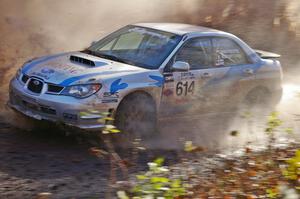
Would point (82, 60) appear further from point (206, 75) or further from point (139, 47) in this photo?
point (206, 75)

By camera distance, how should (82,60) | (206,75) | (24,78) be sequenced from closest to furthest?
(24,78) → (82,60) → (206,75)

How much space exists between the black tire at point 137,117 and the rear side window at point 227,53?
1.45m

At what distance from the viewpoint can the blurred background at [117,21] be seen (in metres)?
12.7

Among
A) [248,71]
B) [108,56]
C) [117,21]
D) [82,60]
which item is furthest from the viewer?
[117,21]

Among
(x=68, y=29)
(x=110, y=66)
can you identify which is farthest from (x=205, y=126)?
(x=68, y=29)

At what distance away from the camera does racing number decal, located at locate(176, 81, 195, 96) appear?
886 centimetres

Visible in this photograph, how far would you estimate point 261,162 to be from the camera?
22.0ft

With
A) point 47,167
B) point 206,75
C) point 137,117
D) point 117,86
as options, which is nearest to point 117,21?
point 206,75

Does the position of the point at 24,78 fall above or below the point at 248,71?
below

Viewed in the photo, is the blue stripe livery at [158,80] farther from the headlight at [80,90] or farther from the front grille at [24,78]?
the front grille at [24,78]

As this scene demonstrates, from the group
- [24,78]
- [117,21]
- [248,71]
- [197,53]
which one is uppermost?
[117,21]

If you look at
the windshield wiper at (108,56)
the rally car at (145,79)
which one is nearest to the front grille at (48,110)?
the rally car at (145,79)

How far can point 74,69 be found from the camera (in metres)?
8.34

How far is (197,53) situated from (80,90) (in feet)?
6.93
